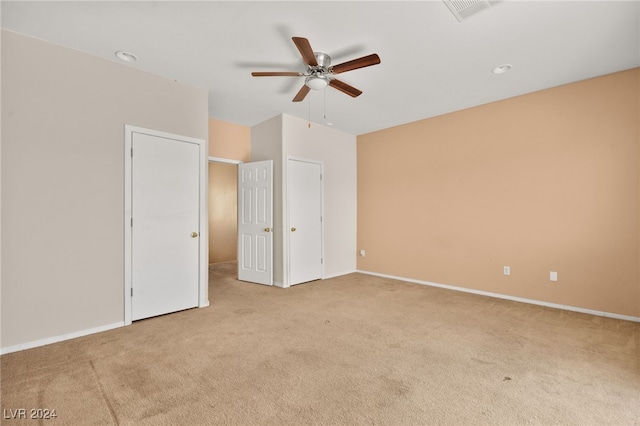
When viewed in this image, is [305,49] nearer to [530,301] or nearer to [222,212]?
[530,301]

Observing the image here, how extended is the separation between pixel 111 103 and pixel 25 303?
2060 millimetres

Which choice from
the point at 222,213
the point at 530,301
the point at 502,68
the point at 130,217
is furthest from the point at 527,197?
the point at 222,213

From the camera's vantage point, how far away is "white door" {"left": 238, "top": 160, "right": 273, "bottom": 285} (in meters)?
4.79

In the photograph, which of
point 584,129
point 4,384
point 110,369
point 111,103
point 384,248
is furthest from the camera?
point 384,248

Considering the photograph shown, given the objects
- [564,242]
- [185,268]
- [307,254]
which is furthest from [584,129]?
[185,268]

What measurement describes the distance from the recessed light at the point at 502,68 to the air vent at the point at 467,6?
45.5 inches

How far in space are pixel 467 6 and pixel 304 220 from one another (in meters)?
3.57

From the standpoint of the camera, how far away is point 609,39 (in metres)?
2.68

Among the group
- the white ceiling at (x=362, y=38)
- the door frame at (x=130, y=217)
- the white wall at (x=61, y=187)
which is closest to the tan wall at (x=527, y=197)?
the white ceiling at (x=362, y=38)

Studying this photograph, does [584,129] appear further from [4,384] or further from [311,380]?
[4,384]

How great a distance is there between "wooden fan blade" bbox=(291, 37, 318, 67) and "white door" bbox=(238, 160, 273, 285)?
2390mm

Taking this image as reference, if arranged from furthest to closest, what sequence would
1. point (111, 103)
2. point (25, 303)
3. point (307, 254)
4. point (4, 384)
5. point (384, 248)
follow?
1. point (384, 248)
2. point (307, 254)
3. point (111, 103)
4. point (25, 303)
5. point (4, 384)

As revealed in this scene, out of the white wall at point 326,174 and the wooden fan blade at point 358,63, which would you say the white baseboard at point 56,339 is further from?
the wooden fan blade at point 358,63

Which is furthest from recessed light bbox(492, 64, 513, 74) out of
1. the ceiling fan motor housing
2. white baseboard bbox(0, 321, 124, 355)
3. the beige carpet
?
white baseboard bbox(0, 321, 124, 355)
